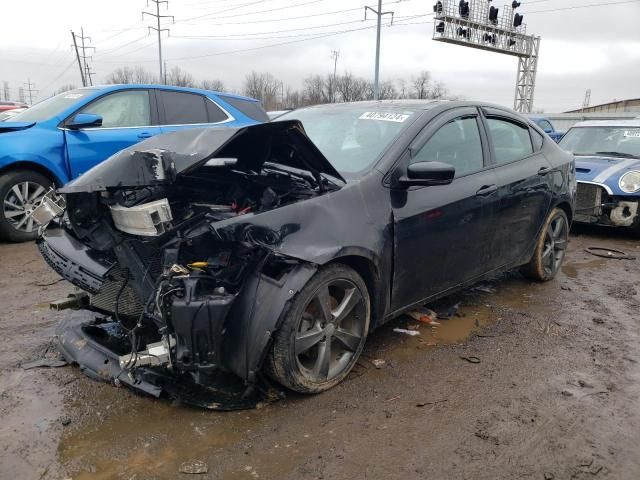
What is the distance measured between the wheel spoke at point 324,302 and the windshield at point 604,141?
271 inches

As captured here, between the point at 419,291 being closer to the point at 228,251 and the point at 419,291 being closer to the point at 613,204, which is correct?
the point at 228,251

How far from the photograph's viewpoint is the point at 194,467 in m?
2.29

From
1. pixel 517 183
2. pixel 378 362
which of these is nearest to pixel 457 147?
pixel 517 183

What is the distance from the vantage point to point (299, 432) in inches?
101

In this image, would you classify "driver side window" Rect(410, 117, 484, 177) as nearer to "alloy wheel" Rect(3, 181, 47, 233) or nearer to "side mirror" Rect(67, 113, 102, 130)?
"side mirror" Rect(67, 113, 102, 130)

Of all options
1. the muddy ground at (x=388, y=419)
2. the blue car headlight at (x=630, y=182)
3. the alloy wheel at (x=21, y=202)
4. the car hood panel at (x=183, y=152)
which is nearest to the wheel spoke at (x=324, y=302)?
the muddy ground at (x=388, y=419)

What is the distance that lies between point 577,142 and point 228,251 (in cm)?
782

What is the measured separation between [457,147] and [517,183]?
2.44ft

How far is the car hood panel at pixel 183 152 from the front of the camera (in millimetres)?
2566

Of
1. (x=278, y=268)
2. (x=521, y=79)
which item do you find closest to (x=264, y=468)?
(x=278, y=268)

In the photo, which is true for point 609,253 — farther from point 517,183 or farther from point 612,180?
point 517,183

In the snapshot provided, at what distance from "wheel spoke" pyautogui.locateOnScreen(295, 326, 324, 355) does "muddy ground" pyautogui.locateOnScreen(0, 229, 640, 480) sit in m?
0.32

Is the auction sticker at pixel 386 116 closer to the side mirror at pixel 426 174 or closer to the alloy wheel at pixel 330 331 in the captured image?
the side mirror at pixel 426 174

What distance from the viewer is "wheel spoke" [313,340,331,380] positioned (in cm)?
289
